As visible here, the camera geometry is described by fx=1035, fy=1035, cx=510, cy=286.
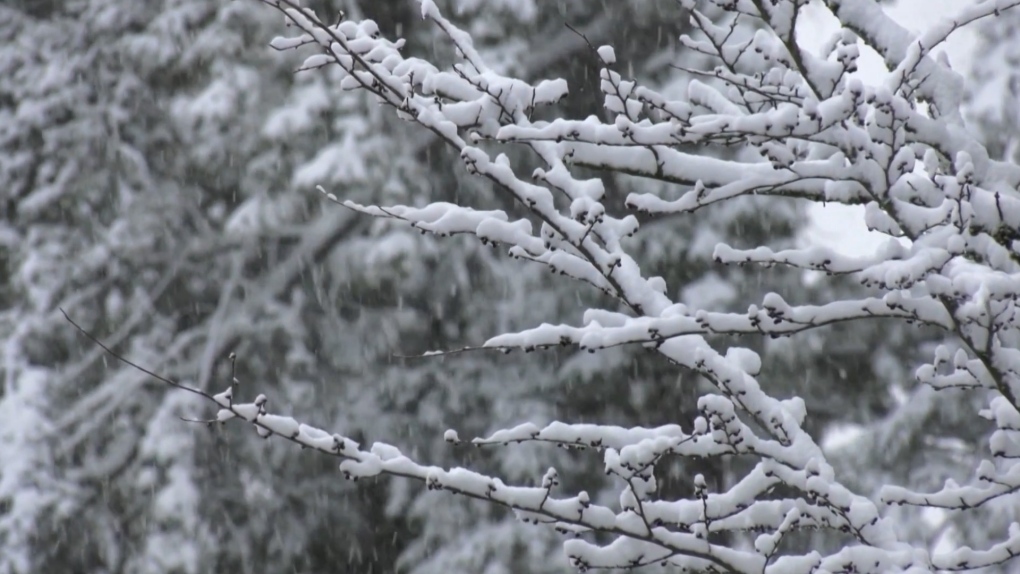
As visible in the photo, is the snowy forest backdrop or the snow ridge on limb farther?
the snowy forest backdrop

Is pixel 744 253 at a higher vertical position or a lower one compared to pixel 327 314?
lower

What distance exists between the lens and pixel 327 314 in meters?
8.65

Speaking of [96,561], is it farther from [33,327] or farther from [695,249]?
[695,249]

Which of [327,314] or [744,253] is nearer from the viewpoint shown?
[744,253]

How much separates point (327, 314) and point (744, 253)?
22.5ft

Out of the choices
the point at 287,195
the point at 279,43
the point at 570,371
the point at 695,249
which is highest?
the point at 287,195

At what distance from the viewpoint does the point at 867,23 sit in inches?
87.2

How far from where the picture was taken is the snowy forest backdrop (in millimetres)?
7598

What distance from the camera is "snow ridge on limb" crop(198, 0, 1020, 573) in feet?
6.11

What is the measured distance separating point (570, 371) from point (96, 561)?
4043 mm

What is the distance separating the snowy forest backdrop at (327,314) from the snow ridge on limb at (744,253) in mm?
5128

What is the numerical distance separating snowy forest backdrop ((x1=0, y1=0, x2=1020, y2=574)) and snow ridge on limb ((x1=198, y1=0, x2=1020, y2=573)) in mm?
5128

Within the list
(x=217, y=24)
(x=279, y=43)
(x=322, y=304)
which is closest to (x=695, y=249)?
(x=322, y=304)

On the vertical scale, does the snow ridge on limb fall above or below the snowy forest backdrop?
below
